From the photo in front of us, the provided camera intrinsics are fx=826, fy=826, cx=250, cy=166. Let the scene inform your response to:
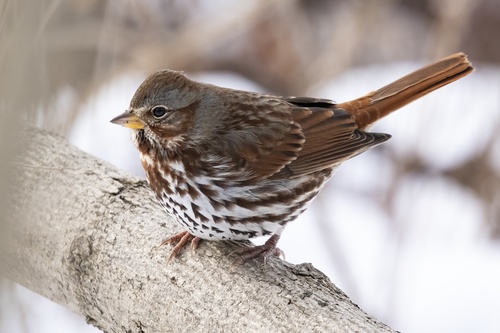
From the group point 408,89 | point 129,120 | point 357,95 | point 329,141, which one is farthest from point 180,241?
point 357,95

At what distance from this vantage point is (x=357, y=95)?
22.2 ft

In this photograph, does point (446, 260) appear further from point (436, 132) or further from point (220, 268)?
point (220, 268)

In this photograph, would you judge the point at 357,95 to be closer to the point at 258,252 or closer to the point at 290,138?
the point at 290,138

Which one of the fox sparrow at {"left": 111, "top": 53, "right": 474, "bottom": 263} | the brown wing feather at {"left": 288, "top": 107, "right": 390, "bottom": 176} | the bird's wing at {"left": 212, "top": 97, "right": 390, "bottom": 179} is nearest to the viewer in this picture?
the fox sparrow at {"left": 111, "top": 53, "right": 474, "bottom": 263}

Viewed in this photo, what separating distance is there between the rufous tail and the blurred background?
170 centimetres

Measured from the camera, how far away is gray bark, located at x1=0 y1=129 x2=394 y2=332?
9.87ft

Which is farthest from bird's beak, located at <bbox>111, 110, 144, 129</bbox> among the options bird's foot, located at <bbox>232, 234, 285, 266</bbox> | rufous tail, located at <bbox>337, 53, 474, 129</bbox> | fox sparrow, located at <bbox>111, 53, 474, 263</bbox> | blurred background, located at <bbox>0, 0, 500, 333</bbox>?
blurred background, located at <bbox>0, 0, 500, 333</bbox>

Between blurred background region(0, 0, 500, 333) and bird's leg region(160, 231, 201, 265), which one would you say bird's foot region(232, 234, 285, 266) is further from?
blurred background region(0, 0, 500, 333)

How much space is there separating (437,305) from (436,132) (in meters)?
1.39

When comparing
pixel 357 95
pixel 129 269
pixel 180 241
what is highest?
pixel 357 95

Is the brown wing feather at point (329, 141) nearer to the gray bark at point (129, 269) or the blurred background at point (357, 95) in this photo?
the gray bark at point (129, 269)

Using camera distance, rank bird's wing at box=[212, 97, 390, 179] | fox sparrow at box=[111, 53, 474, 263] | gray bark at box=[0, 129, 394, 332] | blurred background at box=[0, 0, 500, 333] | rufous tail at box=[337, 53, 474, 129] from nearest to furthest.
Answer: gray bark at box=[0, 129, 394, 332]
fox sparrow at box=[111, 53, 474, 263]
bird's wing at box=[212, 97, 390, 179]
rufous tail at box=[337, 53, 474, 129]
blurred background at box=[0, 0, 500, 333]

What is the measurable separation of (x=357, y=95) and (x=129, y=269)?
3908 mm

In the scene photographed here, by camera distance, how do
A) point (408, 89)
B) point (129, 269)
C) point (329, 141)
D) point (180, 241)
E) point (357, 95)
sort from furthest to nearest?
point (357, 95), point (408, 89), point (329, 141), point (180, 241), point (129, 269)
